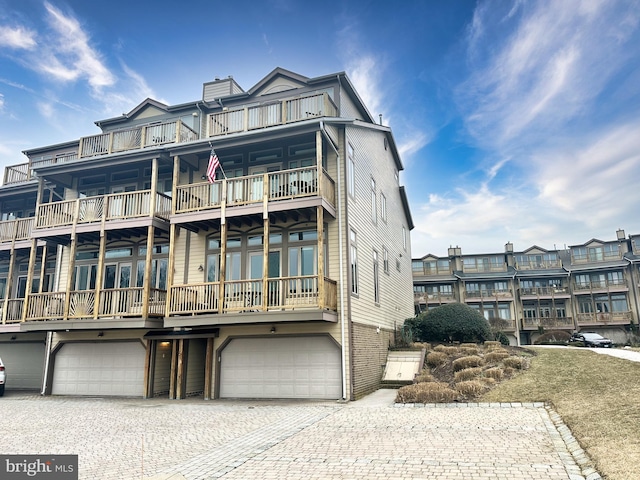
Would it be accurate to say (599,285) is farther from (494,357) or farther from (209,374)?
(209,374)

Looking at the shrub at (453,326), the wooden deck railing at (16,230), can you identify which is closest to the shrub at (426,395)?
the shrub at (453,326)

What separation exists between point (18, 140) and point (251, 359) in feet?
67.2

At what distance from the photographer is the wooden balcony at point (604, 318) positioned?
4438 cm

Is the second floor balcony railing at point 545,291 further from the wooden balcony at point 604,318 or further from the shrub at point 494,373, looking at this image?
the shrub at point 494,373

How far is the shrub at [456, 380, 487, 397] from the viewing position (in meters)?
13.1

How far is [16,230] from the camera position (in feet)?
68.2

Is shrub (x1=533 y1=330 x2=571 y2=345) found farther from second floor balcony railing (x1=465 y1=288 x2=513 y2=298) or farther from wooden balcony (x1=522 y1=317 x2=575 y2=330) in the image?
second floor balcony railing (x1=465 y1=288 x2=513 y2=298)

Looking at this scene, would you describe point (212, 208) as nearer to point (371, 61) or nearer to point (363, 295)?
point (363, 295)

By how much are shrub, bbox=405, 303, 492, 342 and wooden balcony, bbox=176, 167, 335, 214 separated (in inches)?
415

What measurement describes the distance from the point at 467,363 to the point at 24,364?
65.1 feet

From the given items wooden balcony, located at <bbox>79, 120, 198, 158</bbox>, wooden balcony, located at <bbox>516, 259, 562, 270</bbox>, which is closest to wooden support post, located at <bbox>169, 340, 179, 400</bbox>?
wooden balcony, located at <bbox>79, 120, 198, 158</bbox>

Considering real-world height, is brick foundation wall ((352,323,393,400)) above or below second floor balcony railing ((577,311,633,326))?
below

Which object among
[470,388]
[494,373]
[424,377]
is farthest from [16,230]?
[494,373]

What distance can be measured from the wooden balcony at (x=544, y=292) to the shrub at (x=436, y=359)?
113 feet
